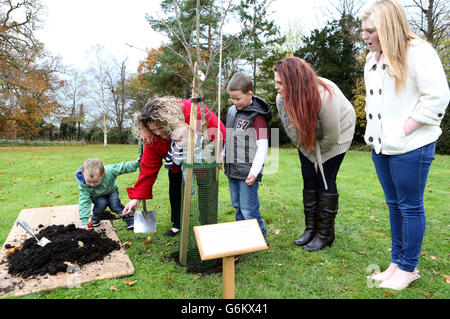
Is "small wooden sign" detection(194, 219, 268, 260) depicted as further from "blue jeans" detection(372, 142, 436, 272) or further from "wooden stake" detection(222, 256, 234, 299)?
"blue jeans" detection(372, 142, 436, 272)

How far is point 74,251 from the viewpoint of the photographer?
2.81 metres

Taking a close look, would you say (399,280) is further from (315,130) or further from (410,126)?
(315,130)

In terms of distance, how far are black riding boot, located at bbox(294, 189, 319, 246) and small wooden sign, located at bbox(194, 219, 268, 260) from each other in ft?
3.96

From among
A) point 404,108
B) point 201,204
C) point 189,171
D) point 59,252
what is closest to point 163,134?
point 189,171

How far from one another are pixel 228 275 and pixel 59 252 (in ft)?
5.59

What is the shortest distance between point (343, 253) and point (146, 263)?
1.90 metres

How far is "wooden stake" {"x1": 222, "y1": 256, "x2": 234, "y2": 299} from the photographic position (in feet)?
6.37

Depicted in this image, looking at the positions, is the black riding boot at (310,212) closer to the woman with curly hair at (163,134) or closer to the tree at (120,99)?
the woman with curly hair at (163,134)

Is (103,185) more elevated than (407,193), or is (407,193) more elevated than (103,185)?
(407,193)

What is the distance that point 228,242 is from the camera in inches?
75.4

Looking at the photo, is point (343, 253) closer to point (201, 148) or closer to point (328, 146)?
point (328, 146)

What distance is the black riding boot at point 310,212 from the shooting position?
3.09m

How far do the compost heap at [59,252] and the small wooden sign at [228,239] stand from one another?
1.43 m

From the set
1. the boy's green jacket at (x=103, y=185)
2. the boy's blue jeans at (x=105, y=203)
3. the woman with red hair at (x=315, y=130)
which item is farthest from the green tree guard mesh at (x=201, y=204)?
the boy's blue jeans at (x=105, y=203)
